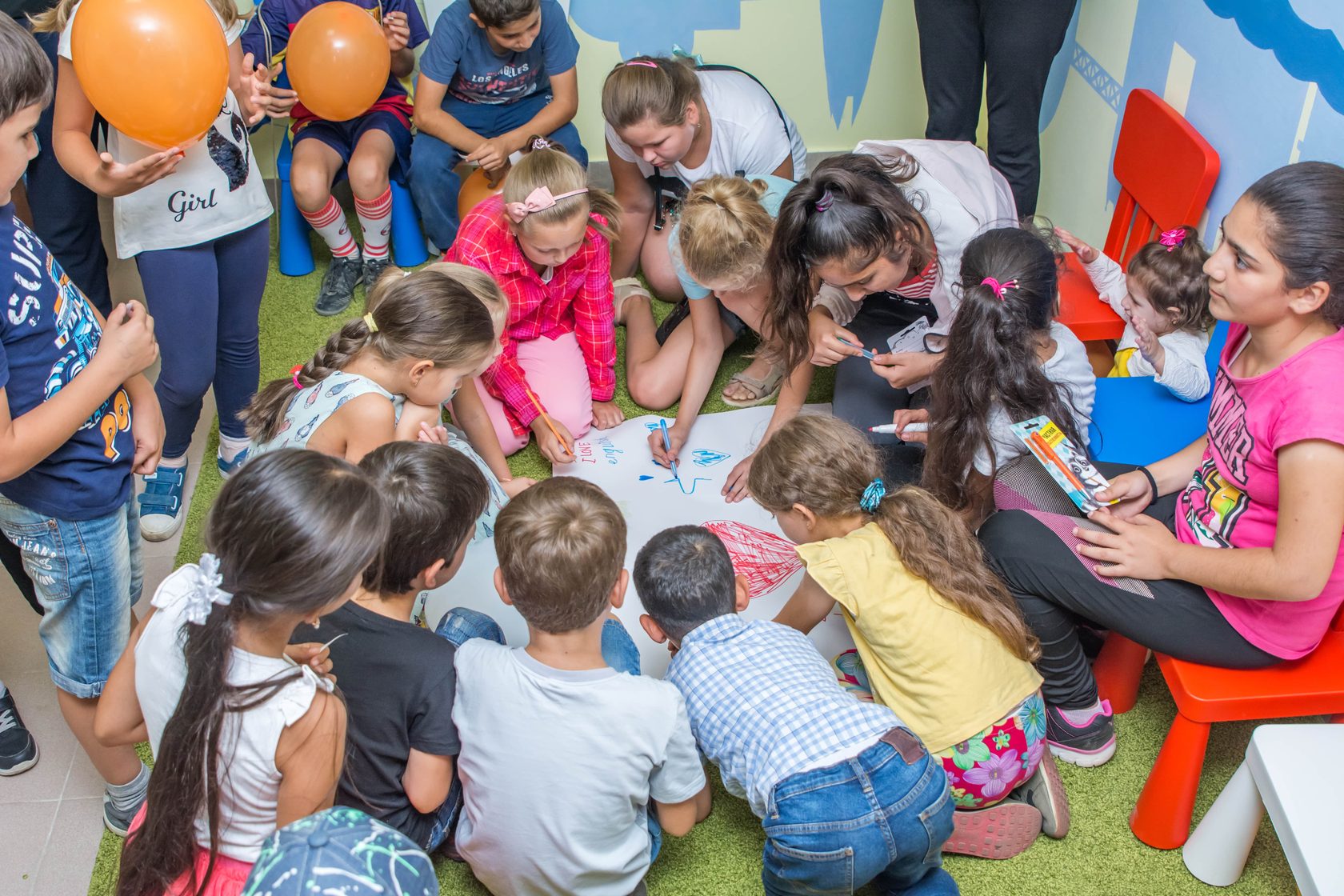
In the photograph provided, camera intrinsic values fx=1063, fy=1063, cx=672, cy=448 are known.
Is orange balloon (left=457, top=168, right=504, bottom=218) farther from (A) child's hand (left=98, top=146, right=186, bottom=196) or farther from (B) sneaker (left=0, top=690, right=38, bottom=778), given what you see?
Answer: (B) sneaker (left=0, top=690, right=38, bottom=778)

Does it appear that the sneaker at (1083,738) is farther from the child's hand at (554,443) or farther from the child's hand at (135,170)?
the child's hand at (135,170)

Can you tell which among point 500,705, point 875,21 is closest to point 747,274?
point 500,705

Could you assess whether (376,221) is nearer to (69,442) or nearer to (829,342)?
(829,342)

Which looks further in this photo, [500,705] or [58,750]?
[58,750]

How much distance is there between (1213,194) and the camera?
217 cm

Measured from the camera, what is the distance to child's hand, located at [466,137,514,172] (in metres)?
2.88

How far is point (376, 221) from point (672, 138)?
103 centimetres

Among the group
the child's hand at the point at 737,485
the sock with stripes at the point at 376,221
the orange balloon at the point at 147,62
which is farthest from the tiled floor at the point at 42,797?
the sock with stripes at the point at 376,221

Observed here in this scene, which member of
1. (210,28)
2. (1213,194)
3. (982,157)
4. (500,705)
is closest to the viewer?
(500,705)

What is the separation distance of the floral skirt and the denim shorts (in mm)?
1260

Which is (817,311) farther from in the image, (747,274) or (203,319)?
(203,319)

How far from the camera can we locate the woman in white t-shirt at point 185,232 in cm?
181

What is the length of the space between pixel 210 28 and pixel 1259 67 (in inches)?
75.0

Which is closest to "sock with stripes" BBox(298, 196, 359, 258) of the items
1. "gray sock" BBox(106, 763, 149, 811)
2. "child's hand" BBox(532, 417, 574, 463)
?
"child's hand" BBox(532, 417, 574, 463)
